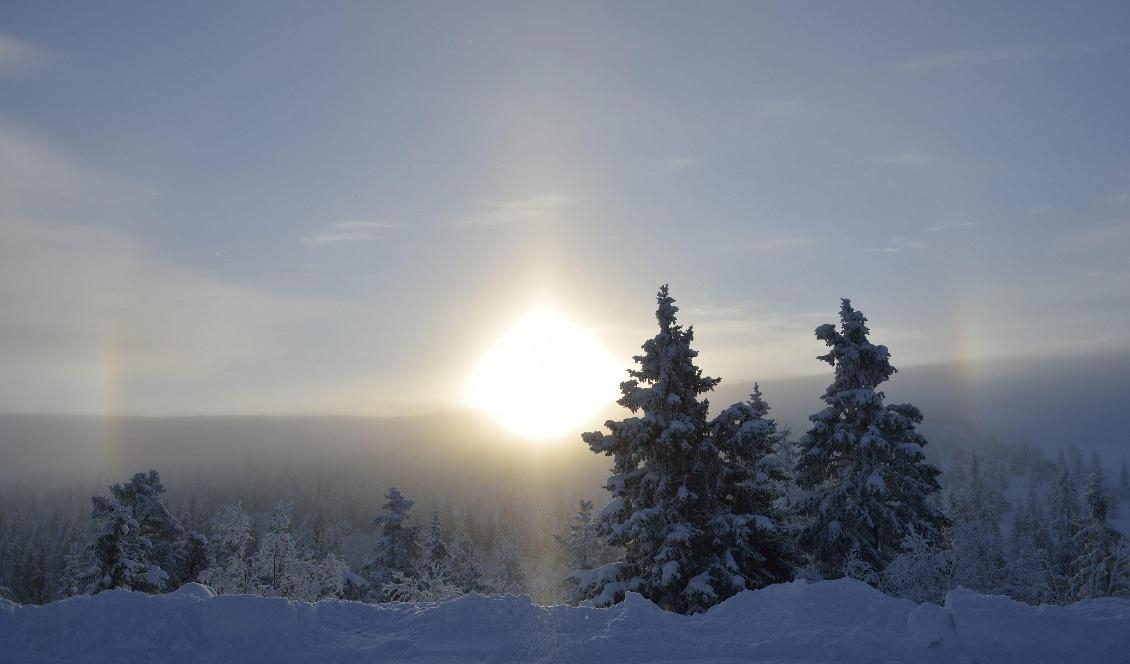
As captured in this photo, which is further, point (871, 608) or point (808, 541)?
point (808, 541)

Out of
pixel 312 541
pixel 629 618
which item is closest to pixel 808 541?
pixel 629 618

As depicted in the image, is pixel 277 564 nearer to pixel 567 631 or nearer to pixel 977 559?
pixel 567 631

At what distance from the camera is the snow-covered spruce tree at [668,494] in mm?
18281

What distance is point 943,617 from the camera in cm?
998

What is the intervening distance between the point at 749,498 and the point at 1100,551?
2782 centimetres

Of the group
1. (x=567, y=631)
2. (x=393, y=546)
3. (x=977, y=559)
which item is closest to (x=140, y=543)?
(x=393, y=546)

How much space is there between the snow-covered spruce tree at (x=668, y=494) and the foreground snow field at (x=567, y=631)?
6615mm

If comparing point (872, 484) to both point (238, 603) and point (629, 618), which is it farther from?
point (238, 603)

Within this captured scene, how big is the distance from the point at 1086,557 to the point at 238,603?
41.2 m

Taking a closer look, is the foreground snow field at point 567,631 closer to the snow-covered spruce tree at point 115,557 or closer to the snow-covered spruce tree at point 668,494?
the snow-covered spruce tree at point 668,494

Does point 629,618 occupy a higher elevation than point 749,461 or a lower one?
lower

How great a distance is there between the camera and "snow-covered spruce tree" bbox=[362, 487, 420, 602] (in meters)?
41.8

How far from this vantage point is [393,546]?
141 ft

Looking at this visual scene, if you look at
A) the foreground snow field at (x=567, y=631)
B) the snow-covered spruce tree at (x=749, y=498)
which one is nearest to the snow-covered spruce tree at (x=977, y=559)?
the snow-covered spruce tree at (x=749, y=498)
